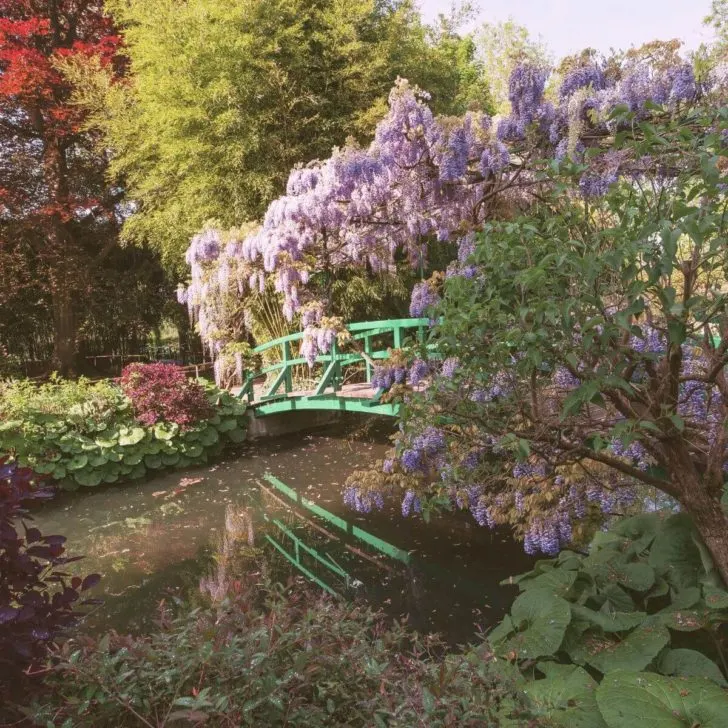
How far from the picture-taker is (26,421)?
6832mm

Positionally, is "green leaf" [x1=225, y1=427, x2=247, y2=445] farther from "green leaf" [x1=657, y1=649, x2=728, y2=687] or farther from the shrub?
"green leaf" [x1=657, y1=649, x2=728, y2=687]

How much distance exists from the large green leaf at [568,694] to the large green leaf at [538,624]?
6cm

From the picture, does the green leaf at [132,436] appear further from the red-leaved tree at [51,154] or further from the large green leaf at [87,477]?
the red-leaved tree at [51,154]

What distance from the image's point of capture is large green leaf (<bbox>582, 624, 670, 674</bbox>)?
2.14 meters

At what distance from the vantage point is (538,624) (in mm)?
2334

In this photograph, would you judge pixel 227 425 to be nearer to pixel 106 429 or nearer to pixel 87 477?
pixel 106 429

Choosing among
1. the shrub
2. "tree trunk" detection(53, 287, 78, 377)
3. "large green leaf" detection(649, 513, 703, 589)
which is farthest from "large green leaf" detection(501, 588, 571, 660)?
"tree trunk" detection(53, 287, 78, 377)

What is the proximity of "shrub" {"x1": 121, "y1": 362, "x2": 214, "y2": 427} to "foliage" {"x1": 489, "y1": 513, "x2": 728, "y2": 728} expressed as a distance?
213 inches

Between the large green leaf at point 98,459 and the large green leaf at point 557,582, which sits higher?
the large green leaf at point 557,582

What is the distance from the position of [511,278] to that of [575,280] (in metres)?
0.31

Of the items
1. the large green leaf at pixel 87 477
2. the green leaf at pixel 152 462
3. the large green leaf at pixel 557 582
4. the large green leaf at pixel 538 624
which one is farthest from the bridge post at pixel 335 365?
the large green leaf at pixel 538 624

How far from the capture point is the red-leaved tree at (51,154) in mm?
9750

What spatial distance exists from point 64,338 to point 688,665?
36.5ft

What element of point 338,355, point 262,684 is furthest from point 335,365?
point 262,684
